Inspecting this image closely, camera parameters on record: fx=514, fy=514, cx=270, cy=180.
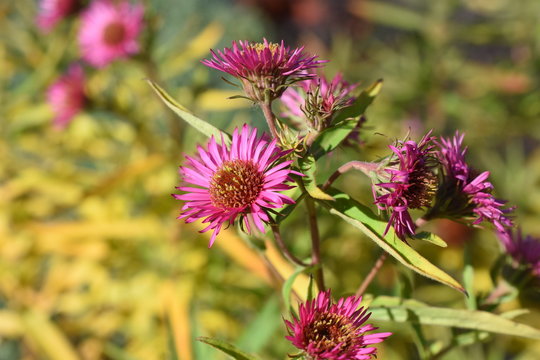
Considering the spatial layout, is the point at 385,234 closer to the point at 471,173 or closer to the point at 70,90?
the point at 471,173

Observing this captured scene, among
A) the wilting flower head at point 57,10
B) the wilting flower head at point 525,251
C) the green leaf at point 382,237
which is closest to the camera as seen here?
the green leaf at point 382,237

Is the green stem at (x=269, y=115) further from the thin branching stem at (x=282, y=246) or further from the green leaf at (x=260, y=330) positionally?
the green leaf at (x=260, y=330)

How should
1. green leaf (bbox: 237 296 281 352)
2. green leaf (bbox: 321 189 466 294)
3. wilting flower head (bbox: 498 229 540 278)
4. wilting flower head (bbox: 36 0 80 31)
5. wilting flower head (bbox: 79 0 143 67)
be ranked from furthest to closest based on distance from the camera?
1. wilting flower head (bbox: 36 0 80 31)
2. wilting flower head (bbox: 79 0 143 67)
3. green leaf (bbox: 237 296 281 352)
4. wilting flower head (bbox: 498 229 540 278)
5. green leaf (bbox: 321 189 466 294)

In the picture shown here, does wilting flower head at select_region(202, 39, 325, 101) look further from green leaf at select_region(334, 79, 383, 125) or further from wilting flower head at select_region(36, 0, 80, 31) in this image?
wilting flower head at select_region(36, 0, 80, 31)

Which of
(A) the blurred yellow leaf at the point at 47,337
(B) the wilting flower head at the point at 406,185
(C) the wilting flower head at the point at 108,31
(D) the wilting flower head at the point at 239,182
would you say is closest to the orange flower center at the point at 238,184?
(D) the wilting flower head at the point at 239,182

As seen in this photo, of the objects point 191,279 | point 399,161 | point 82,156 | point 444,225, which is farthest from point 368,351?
point 82,156

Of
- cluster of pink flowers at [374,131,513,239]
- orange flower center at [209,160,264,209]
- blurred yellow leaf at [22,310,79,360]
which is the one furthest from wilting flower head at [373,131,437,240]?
blurred yellow leaf at [22,310,79,360]

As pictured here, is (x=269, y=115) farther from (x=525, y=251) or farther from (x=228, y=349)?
(x=525, y=251)
